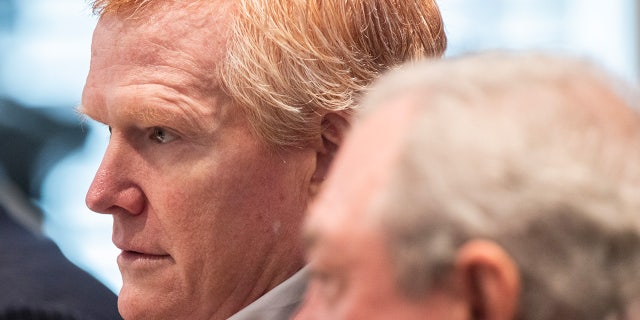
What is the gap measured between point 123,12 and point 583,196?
0.90 m

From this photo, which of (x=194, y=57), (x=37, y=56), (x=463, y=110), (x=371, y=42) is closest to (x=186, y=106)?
(x=194, y=57)

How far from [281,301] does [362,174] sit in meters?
0.63

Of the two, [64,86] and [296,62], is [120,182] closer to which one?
[296,62]

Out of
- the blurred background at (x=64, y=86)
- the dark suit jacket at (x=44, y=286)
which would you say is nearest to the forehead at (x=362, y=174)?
the dark suit jacket at (x=44, y=286)

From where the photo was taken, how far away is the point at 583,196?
2.63 ft

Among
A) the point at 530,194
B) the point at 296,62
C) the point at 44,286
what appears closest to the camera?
the point at 530,194

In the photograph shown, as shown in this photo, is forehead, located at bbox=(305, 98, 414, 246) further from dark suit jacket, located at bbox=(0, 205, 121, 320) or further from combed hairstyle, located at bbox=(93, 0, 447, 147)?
dark suit jacket, located at bbox=(0, 205, 121, 320)

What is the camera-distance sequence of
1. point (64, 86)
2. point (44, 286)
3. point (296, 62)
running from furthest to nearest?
point (64, 86), point (44, 286), point (296, 62)

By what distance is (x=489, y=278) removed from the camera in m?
0.81

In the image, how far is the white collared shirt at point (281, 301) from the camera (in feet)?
4.77

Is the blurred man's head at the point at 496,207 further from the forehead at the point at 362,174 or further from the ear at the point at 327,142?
the ear at the point at 327,142

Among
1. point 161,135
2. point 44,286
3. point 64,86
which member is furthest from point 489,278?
point 64,86

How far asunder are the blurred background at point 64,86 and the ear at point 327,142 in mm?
1637

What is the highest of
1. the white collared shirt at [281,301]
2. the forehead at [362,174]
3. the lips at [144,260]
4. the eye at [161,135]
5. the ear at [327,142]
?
the forehead at [362,174]
